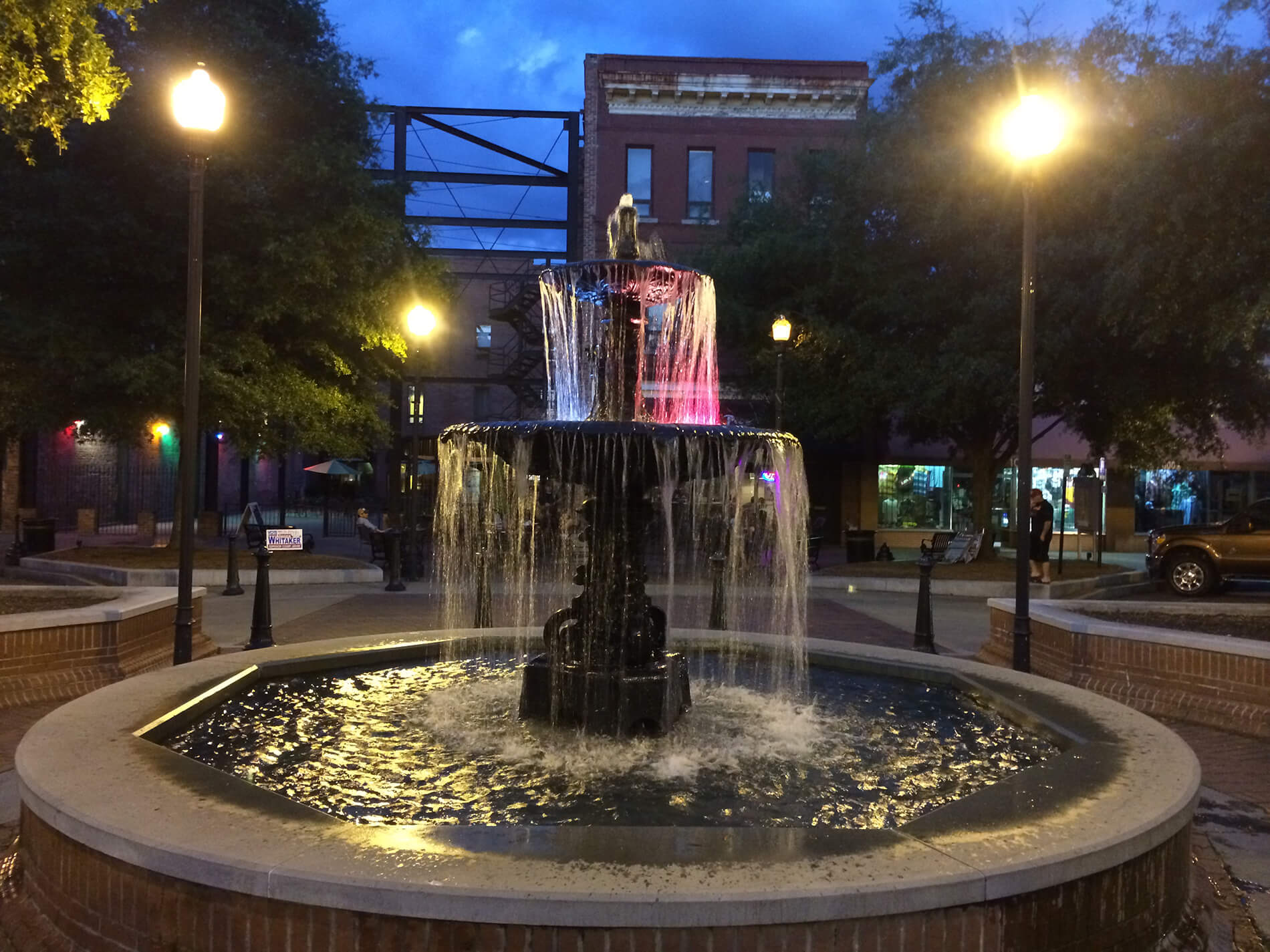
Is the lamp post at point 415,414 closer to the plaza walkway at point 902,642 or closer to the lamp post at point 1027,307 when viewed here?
the plaza walkway at point 902,642

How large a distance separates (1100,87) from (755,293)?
930 centimetres

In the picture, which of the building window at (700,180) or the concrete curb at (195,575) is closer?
the concrete curb at (195,575)

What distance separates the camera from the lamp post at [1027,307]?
9.04m

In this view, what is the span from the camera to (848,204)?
22703 mm

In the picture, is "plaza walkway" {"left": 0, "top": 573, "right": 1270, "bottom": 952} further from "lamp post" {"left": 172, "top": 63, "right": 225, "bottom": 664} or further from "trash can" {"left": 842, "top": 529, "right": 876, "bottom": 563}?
"trash can" {"left": 842, "top": 529, "right": 876, "bottom": 563}

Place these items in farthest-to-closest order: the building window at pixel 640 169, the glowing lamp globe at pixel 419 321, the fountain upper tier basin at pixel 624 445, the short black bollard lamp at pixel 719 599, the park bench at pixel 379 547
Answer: the building window at pixel 640 169 < the park bench at pixel 379 547 < the glowing lamp globe at pixel 419 321 < the short black bollard lamp at pixel 719 599 < the fountain upper tier basin at pixel 624 445

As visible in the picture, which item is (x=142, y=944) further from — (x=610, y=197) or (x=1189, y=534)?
(x=610, y=197)

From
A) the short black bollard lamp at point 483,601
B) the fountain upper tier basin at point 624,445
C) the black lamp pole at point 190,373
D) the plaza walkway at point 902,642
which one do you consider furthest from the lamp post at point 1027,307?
the black lamp pole at point 190,373

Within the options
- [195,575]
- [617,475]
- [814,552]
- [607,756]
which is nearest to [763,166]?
[814,552]

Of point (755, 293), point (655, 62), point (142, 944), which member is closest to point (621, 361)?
point (142, 944)

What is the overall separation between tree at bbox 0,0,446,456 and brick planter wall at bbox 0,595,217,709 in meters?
8.93

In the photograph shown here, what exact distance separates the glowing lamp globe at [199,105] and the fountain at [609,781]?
11.2ft

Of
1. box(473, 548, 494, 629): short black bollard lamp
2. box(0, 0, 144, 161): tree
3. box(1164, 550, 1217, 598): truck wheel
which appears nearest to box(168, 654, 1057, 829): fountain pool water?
box(473, 548, 494, 629): short black bollard lamp

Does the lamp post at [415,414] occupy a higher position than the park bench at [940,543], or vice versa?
the lamp post at [415,414]
